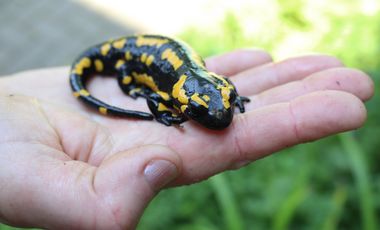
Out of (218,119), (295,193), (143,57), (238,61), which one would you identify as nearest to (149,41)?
(143,57)

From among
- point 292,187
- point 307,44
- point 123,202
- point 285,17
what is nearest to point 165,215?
point 292,187

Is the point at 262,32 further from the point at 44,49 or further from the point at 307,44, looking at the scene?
the point at 44,49

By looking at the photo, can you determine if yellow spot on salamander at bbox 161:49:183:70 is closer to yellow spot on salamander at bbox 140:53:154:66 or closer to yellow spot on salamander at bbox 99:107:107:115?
yellow spot on salamander at bbox 140:53:154:66

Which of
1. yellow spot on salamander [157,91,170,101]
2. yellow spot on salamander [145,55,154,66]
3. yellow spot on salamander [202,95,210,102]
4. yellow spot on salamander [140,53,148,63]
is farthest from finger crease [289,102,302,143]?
yellow spot on salamander [140,53,148,63]

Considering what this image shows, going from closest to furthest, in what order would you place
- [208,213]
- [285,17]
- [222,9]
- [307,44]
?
[208,213] → [307,44] → [285,17] → [222,9]

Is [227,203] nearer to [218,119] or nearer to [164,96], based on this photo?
[164,96]

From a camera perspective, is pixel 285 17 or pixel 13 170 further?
pixel 285 17

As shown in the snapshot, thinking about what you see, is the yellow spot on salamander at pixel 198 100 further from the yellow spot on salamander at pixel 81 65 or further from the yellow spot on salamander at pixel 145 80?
the yellow spot on salamander at pixel 81 65
